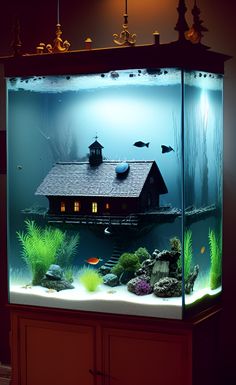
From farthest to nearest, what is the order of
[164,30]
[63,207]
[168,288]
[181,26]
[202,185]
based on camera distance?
[164,30] → [63,207] → [202,185] → [168,288] → [181,26]

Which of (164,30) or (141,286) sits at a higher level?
(164,30)

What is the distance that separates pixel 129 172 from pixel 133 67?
1.68 feet

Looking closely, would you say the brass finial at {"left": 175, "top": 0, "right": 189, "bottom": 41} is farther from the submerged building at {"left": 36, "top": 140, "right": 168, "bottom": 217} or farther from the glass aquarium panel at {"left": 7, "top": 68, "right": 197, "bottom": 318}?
the submerged building at {"left": 36, "top": 140, "right": 168, "bottom": 217}

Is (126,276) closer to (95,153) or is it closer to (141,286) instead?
(141,286)

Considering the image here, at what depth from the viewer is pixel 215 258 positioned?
134 inches

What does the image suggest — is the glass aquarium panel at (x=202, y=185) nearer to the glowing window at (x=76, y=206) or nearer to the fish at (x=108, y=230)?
the fish at (x=108, y=230)

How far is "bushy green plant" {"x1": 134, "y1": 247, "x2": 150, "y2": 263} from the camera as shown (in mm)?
3205

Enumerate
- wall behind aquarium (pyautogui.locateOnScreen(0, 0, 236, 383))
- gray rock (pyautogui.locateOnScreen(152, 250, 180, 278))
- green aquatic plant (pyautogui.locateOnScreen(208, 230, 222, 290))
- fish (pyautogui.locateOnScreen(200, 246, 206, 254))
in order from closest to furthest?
gray rock (pyautogui.locateOnScreen(152, 250, 180, 278)), fish (pyautogui.locateOnScreen(200, 246, 206, 254)), green aquatic plant (pyautogui.locateOnScreen(208, 230, 222, 290)), wall behind aquarium (pyautogui.locateOnScreen(0, 0, 236, 383))

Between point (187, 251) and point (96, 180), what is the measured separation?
0.59 meters

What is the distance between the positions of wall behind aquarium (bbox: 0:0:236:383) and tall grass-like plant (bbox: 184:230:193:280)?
63 cm

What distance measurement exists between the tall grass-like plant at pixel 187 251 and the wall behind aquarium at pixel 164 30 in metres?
0.63

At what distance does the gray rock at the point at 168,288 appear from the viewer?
312 cm

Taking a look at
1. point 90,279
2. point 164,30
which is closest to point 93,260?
point 90,279

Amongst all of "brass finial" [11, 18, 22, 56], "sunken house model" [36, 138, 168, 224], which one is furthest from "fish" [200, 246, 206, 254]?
"brass finial" [11, 18, 22, 56]
